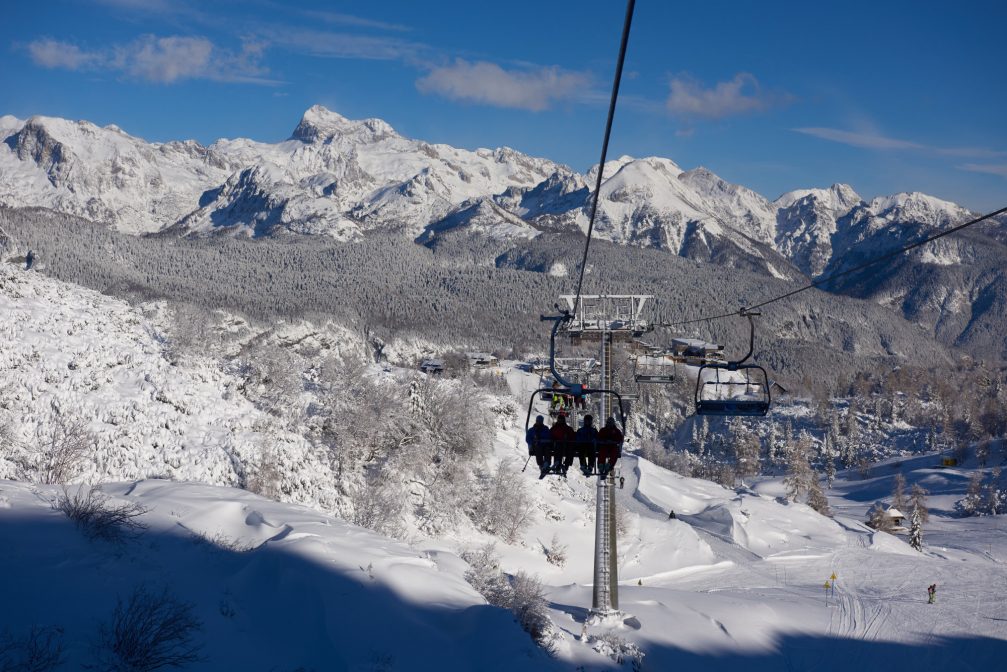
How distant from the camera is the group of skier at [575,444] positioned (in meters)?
13.7

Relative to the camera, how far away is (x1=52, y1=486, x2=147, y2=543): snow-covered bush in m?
13.2

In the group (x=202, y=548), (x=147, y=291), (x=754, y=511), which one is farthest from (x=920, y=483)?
(x=147, y=291)

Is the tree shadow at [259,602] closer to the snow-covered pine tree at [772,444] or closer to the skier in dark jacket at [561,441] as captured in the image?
the skier in dark jacket at [561,441]

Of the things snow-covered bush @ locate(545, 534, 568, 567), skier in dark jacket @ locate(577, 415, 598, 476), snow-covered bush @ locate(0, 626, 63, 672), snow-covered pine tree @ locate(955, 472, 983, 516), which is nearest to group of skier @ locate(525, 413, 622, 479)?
skier in dark jacket @ locate(577, 415, 598, 476)

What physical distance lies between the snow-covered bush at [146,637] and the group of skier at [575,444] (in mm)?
6495

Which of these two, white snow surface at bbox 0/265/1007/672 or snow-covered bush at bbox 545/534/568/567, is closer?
white snow surface at bbox 0/265/1007/672

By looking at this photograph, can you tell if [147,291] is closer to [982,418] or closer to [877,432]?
[877,432]

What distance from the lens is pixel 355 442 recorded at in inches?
1353

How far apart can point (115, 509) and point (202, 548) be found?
1902 millimetres

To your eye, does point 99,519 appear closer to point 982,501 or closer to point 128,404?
point 128,404

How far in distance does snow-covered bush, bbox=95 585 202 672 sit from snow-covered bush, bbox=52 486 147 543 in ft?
9.28

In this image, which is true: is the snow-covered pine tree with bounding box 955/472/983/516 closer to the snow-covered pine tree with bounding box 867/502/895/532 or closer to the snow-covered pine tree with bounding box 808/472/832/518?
the snow-covered pine tree with bounding box 867/502/895/532

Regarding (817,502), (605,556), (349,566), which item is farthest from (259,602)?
(817,502)

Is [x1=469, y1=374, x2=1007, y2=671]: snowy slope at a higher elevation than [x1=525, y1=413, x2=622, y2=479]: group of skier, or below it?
below
